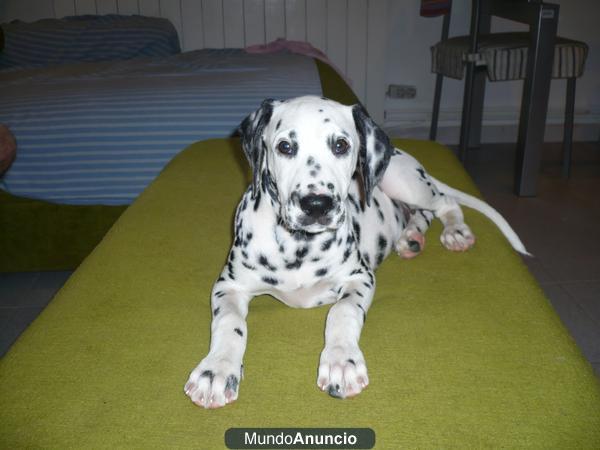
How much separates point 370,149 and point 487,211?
3.08ft

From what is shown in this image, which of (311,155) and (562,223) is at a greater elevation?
(311,155)

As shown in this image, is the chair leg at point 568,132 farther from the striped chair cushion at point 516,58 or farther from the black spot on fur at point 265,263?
the black spot on fur at point 265,263

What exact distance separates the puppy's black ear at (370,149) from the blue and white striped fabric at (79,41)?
4.12 meters

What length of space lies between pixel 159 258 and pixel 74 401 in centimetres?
84

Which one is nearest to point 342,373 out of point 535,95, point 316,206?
point 316,206

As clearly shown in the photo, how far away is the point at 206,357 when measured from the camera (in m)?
1.58

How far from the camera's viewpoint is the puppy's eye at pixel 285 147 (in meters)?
1.76

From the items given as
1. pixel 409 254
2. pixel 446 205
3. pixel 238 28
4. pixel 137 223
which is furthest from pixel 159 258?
pixel 238 28

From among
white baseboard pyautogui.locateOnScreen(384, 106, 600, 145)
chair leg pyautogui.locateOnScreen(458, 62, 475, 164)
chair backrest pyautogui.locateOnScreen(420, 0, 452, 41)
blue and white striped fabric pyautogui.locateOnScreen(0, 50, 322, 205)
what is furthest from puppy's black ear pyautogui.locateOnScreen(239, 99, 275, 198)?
white baseboard pyautogui.locateOnScreen(384, 106, 600, 145)

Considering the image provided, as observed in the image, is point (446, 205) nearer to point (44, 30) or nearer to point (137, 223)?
point (137, 223)

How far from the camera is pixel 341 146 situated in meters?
1.81

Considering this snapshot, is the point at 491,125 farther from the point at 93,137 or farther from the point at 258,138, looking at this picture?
the point at 258,138

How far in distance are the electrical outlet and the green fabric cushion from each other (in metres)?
4.44

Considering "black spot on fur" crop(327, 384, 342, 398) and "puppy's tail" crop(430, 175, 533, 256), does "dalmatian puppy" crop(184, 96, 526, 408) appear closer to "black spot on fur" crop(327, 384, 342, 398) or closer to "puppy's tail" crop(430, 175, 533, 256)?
"black spot on fur" crop(327, 384, 342, 398)
